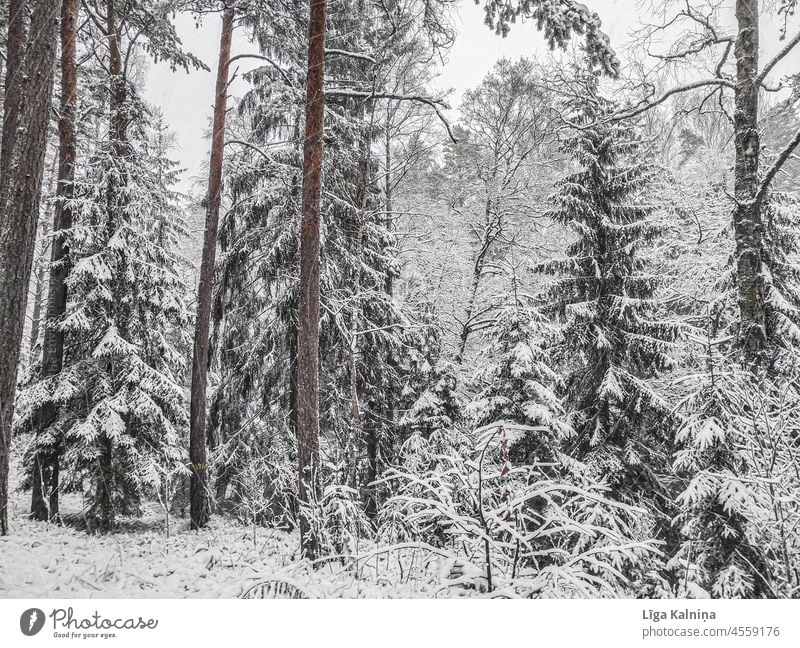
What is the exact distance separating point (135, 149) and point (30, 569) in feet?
26.1

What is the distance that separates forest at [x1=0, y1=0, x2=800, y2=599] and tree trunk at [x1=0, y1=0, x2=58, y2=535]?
0.09ft

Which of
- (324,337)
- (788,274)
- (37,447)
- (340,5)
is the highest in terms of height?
(340,5)

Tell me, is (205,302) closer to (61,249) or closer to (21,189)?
(61,249)

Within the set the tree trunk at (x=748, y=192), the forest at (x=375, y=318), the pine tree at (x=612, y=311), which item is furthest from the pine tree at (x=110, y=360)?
the tree trunk at (x=748, y=192)

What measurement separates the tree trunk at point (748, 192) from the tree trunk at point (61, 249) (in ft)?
34.2

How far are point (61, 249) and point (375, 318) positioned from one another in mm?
6567

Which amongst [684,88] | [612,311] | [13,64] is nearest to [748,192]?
[684,88]

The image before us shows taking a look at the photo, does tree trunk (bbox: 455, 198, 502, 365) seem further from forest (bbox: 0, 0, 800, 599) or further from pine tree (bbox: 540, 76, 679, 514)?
pine tree (bbox: 540, 76, 679, 514)

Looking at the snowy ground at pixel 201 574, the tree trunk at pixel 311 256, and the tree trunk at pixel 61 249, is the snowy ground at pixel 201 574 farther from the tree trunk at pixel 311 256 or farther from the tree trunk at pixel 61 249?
the tree trunk at pixel 61 249

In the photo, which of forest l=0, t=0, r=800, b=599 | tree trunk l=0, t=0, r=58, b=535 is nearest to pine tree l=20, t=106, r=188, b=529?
forest l=0, t=0, r=800, b=599

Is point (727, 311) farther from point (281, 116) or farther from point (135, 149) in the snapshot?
point (135, 149)

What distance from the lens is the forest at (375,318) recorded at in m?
3.70

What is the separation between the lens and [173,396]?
347 inches
